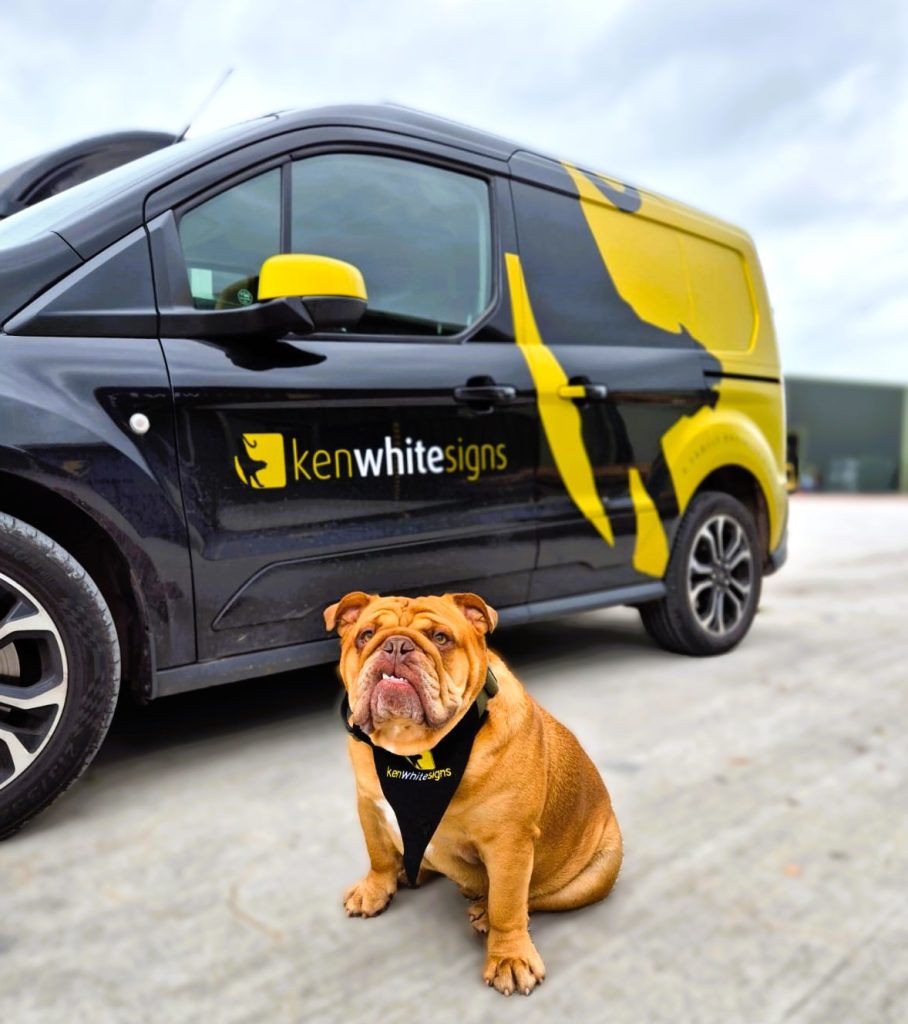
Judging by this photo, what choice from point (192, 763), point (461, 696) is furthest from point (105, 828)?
point (461, 696)

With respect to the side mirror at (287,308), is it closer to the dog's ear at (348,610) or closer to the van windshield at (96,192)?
the van windshield at (96,192)

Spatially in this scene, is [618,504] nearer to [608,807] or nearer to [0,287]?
[608,807]

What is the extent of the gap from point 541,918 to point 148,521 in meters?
1.18

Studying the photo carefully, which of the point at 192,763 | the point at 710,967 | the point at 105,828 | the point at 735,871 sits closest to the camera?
the point at 710,967

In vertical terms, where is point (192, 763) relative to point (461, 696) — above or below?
below

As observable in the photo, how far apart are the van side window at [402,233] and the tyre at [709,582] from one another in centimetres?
134

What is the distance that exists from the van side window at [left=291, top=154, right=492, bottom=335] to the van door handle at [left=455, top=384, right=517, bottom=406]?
8.0 inches

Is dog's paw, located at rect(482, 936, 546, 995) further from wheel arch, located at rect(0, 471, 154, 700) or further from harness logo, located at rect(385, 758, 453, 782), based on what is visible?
wheel arch, located at rect(0, 471, 154, 700)

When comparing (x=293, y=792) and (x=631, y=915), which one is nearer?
(x=631, y=915)

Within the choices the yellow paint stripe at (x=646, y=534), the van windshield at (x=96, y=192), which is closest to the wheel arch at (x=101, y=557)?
the van windshield at (x=96, y=192)

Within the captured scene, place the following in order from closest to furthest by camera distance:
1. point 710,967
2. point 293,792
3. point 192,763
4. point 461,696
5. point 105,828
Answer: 1. point 461,696
2. point 710,967
3. point 105,828
4. point 293,792
5. point 192,763

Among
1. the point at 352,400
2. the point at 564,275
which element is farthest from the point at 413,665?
the point at 564,275

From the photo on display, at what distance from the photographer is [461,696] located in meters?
1.21

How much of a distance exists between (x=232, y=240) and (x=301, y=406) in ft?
1.55
